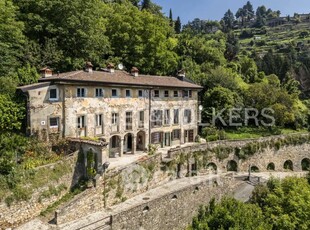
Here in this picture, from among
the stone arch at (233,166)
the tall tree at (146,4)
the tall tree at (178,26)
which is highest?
the tall tree at (146,4)

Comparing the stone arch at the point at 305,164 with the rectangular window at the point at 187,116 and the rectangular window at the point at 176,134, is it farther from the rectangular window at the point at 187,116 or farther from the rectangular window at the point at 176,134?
the rectangular window at the point at 176,134

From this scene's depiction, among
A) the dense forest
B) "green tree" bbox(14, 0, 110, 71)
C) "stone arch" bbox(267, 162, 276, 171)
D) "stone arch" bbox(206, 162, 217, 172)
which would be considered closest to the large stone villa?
"stone arch" bbox(206, 162, 217, 172)

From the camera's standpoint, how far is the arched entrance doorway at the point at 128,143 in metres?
30.0

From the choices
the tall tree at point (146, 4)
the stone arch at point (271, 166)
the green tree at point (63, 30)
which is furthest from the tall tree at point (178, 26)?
the stone arch at point (271, 166)

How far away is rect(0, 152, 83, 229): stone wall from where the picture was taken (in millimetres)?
16438

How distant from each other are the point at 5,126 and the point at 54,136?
3.74 metres

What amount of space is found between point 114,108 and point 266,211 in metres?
16.2

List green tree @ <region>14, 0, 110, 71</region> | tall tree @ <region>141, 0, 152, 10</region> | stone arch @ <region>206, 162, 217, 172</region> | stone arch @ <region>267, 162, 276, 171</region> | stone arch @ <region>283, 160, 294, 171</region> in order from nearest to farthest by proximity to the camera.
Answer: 1. stone arch @ <region>206, 162, 217, 172</region>
2. green tree @ <region>14, 0, 110, 71</region>
3. stone arch @ <region>267, 162, 276, 171</region>
4. stone arch @ <region>283, 160, 294, 171</region>
5. tall tree @ <region>141, 0, 152, 10</region>

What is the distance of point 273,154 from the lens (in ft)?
116

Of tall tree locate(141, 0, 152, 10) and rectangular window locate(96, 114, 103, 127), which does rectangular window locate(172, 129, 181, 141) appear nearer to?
rectangular window locate(96, 114, 103, 127)

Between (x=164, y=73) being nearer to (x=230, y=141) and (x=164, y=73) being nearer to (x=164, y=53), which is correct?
(x=164, y=53)

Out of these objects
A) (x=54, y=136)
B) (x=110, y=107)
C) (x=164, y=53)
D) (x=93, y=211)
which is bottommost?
(x=93, y=211)

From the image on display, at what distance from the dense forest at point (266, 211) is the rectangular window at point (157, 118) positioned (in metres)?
13.4

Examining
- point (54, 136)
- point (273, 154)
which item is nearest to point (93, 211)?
point (54, 136)
